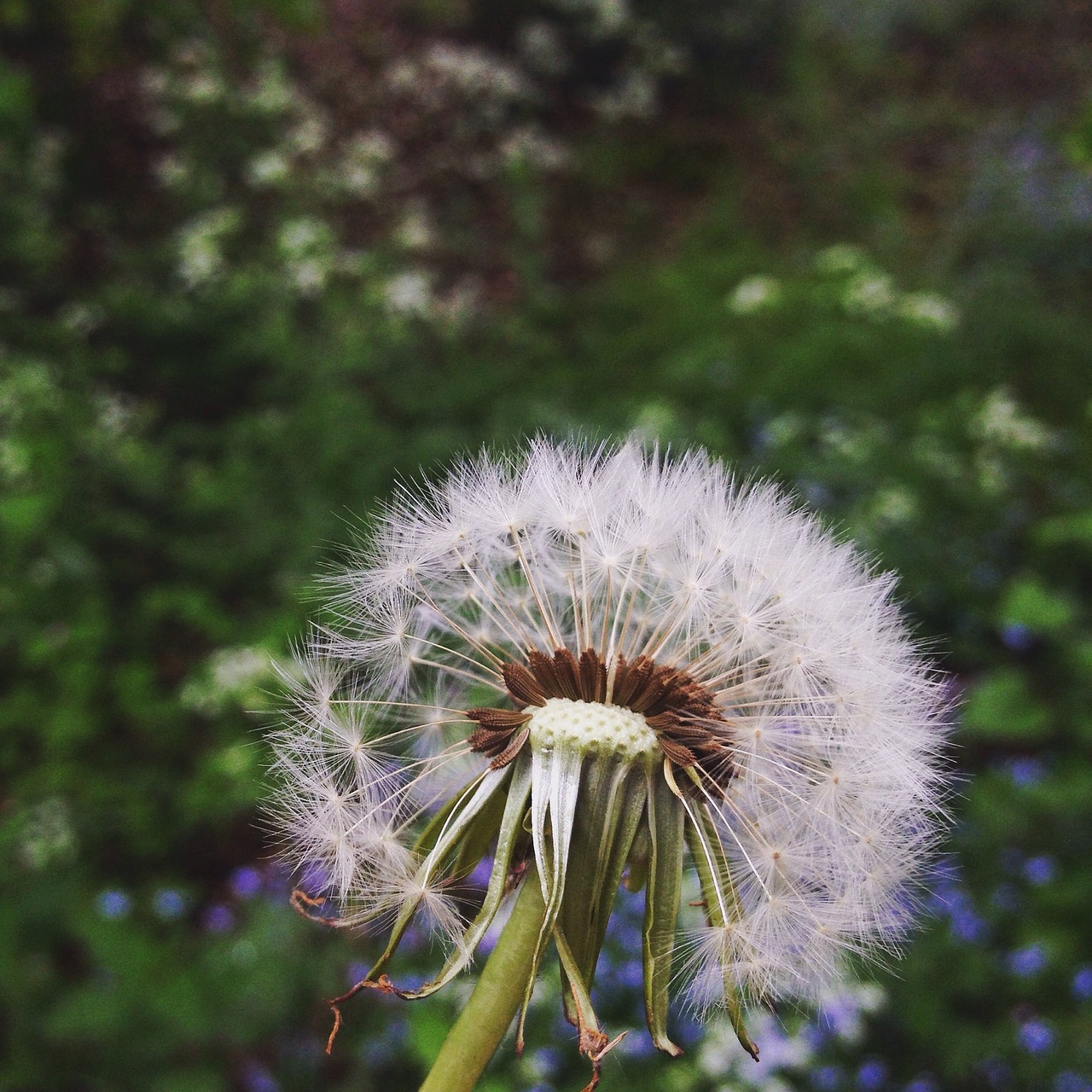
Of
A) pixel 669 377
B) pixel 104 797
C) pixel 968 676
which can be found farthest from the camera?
pixel 669 377

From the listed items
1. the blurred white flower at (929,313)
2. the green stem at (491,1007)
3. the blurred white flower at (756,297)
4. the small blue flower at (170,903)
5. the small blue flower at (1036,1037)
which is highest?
the green stem at (491,1007)

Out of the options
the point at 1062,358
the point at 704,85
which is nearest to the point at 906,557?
the point at 1062,358

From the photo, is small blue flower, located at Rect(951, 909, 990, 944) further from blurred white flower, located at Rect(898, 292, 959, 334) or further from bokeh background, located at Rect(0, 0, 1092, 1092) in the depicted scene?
blurred white flower, located at Rect(898, 292, 959, 334)

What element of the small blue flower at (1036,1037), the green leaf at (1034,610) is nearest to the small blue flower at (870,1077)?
the small blue flower at (1036,1037)

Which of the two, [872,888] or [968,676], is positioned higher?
[872,888]

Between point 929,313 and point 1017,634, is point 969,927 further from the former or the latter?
point 929,313

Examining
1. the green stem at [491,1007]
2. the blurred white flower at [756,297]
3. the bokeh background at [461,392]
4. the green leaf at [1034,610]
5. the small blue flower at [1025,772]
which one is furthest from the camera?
the blurred white flower at [756,297]

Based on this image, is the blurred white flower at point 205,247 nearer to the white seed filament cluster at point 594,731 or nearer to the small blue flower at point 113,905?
the small blue flower at point 113,905

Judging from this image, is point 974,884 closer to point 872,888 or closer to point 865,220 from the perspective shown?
point 872,888
